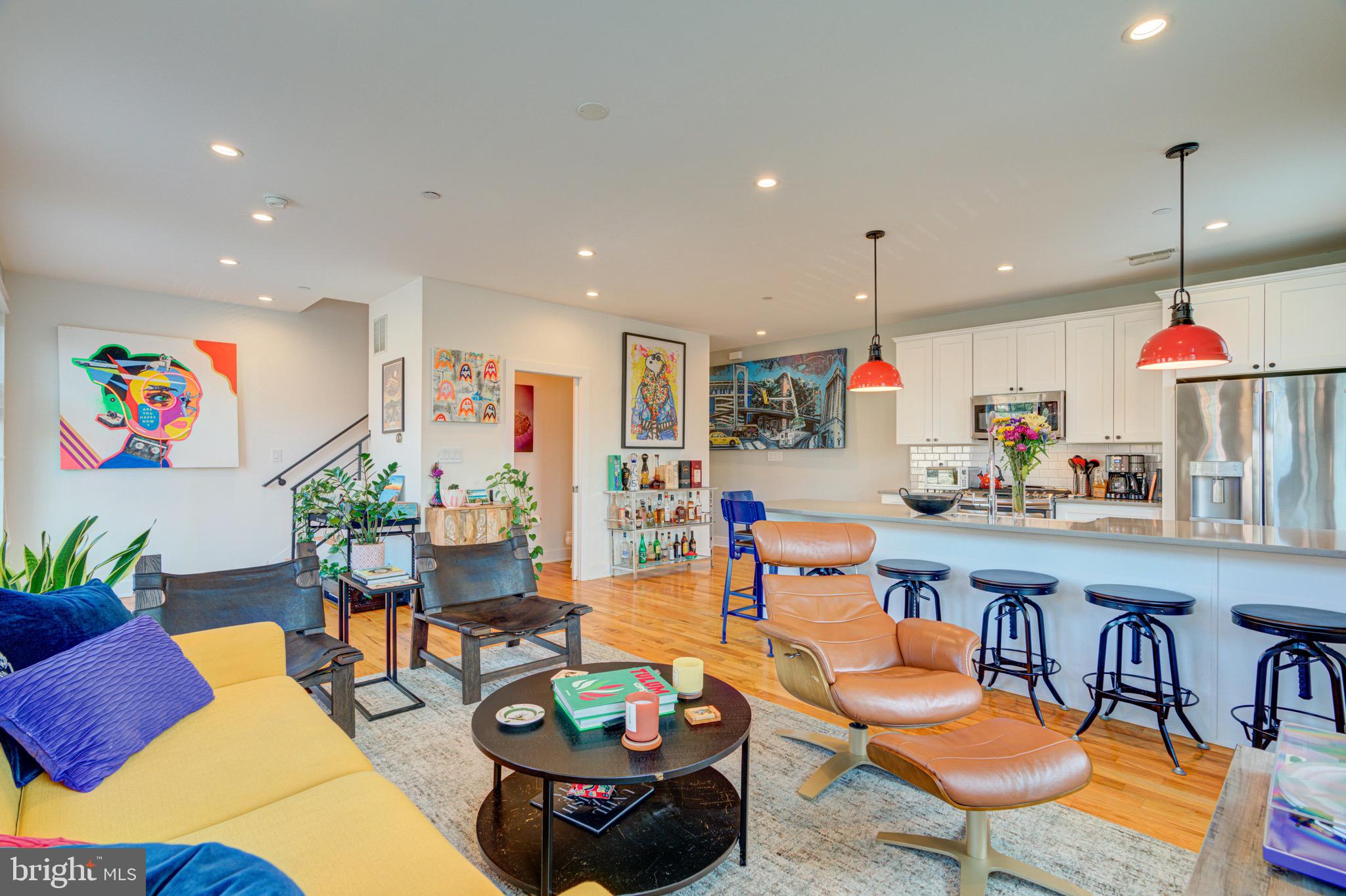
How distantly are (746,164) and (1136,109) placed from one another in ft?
5.51

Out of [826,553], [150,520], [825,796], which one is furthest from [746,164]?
[150,520]

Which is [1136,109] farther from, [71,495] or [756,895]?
[71,495]

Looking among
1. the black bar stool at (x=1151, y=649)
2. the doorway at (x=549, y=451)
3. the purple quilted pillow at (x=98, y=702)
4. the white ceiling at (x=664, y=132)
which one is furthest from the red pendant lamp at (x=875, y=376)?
the doorway at (x=549, y=451)

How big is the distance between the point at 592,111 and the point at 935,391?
4802 mm

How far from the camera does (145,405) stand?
5465 millimetres

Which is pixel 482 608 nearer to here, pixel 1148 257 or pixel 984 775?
pixel 984 775

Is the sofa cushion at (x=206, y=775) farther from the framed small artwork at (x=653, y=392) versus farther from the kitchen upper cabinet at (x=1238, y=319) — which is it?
the kitchen upper cabinet at (x=1238, y=319)

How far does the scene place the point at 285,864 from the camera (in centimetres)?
123

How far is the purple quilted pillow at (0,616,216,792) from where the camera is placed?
1.45 meters

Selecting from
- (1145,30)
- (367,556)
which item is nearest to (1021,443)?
(1145,30)

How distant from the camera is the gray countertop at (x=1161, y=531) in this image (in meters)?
2.54

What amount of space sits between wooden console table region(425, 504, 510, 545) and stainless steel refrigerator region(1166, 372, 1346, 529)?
5.28 m

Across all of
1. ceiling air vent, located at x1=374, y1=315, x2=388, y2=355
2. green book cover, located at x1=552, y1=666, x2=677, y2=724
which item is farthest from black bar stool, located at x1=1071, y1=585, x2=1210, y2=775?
ceiling air vent, located at x1=374, y1=315, x2=388, y2=355

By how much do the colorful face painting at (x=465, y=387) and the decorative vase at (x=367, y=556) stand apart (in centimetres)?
160
